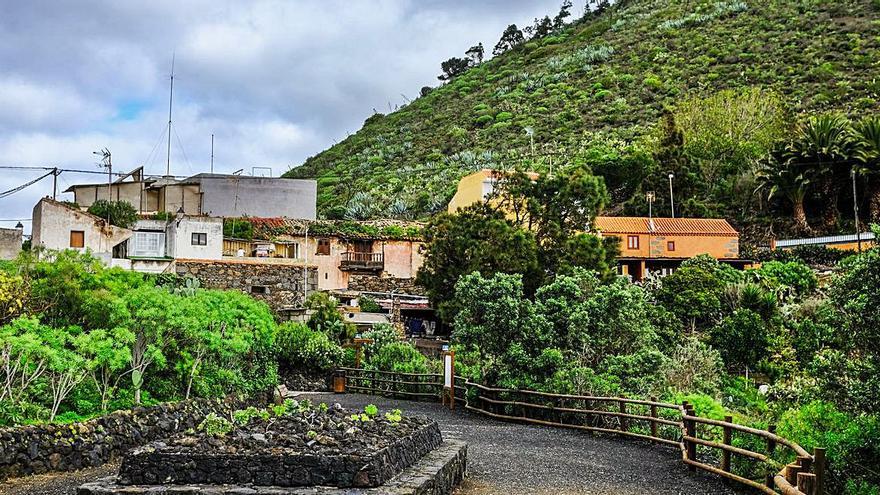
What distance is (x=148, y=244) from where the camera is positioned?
3591 cm

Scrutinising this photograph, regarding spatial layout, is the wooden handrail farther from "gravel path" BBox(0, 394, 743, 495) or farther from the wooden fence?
"gravel path" BBox(0, 394, 743, 495)

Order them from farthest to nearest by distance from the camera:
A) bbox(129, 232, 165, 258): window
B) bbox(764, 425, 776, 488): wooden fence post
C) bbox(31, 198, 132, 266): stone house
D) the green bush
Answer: bbox(129, 232, 165, 258): window, bbox(31, 198, 132, 266): stone house, the green bush, bbox(764, 425, 776, 488): wooden fence post

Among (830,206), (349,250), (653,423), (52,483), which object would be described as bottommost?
(52,483)

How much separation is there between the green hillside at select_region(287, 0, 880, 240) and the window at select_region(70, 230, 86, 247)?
24.5m

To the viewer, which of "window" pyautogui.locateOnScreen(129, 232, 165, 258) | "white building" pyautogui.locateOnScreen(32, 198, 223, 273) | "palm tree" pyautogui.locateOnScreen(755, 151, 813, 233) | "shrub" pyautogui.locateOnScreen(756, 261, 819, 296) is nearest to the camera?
"white building" pyautogui.locateOnScreen(32, 198, 223, 273)

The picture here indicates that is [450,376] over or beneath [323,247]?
beneath

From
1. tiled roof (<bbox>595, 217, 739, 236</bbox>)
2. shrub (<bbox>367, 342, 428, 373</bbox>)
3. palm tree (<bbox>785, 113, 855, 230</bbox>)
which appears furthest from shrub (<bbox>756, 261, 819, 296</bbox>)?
shrub (<bbox>367, 342, 428, 373</bbox>)

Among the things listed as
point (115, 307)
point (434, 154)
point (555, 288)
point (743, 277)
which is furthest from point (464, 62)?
point (115, 307)

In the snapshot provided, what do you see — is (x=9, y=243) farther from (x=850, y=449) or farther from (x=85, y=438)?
(x=850, y=449)

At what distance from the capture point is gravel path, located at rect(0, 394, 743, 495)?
1194 cm

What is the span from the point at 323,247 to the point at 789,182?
22874 mm

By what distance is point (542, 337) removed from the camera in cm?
2209

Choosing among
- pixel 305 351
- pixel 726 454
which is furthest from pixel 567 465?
pixel 305 351

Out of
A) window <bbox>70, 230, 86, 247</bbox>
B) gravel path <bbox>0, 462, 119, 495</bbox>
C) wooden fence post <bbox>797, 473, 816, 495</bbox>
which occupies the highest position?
window <bbox>70, 230, 86, 247</bbox>
